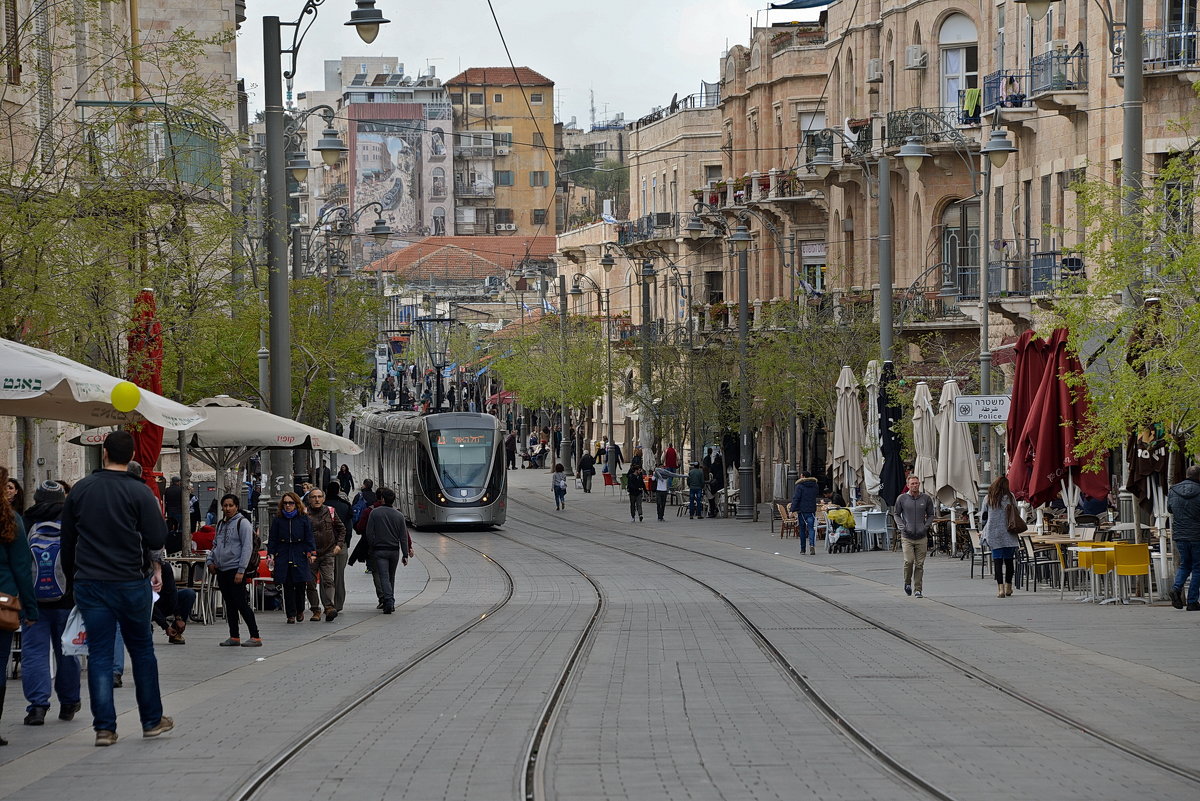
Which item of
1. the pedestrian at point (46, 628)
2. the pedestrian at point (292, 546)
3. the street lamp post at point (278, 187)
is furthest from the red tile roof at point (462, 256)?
the pedestrian at point (46, 628)

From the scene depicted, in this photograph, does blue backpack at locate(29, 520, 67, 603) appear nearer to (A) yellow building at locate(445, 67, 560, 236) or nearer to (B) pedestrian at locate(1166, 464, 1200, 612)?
(B) pedestrian at locate(1166, 464, 1200, 612)

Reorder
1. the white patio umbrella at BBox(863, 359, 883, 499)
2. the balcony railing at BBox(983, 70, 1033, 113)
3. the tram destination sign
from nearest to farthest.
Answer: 1. the tram destination sign
2. the white patio umbrella at BBox(863, 359, 883, 499)
3. the balcony railing at BBox(983, 70, 1033, 113)

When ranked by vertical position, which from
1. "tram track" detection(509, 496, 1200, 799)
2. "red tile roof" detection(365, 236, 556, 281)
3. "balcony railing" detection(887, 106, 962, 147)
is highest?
"red tile roof" detection(365, 236, 556, 281)

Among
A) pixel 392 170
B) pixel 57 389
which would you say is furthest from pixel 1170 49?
pixel 392 170

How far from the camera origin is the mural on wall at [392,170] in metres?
159

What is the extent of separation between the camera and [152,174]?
21.8 metres

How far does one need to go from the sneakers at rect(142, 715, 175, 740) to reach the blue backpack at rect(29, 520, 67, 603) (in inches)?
53.9

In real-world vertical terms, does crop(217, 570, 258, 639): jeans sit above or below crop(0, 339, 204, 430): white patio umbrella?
below

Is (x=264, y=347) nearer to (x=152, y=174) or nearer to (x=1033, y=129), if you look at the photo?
(x=152, y=174)

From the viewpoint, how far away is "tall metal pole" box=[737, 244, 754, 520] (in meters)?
48.5

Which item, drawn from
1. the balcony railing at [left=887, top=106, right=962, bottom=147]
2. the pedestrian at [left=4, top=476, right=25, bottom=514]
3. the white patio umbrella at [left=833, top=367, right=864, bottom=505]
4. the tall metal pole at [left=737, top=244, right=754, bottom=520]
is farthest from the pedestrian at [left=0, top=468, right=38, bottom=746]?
the balcony railing at [left=887, top=106, right=962, bottom=147]

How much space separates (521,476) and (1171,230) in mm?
64724

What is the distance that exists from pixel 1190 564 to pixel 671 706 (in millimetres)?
9916

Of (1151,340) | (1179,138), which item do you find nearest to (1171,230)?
(1151,340)
